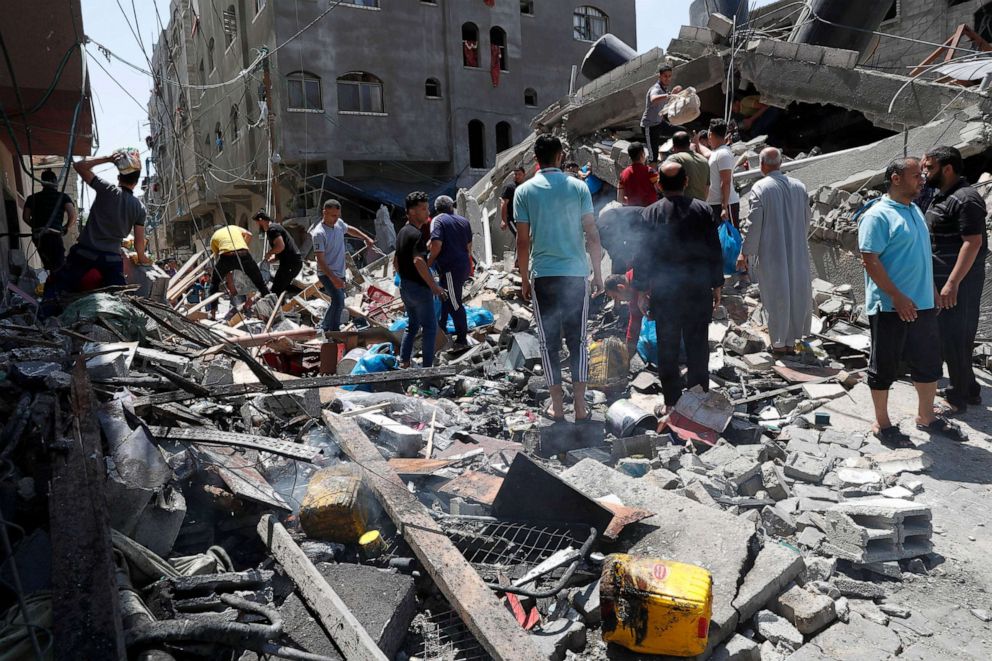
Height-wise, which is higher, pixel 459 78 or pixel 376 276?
pixel 459 78

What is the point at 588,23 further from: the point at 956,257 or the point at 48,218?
the point at 956,257

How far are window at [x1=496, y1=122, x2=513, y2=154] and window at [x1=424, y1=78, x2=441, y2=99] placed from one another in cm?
293

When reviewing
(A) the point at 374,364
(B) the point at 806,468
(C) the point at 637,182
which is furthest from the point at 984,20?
(A) the point at 374,364

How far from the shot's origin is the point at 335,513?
10.1ft

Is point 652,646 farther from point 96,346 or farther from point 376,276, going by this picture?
point 376,276

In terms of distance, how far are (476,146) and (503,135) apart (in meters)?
1.28

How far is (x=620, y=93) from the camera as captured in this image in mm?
12055

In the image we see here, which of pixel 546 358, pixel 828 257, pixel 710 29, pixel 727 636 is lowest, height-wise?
pixel 727 636

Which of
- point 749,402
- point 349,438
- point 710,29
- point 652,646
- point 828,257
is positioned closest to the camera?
point 652,646

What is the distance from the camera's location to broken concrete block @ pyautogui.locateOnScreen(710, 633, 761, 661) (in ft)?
7.85

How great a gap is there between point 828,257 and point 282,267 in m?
6.98

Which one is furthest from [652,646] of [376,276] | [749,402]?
[376,276]

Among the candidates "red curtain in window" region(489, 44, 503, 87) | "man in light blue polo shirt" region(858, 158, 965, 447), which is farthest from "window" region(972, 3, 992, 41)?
"man in light blue polo shirt" region(858, 158, 965, 447)

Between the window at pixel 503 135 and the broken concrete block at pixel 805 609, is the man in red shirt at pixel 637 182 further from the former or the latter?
the window at pixel 503 135
